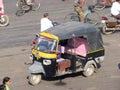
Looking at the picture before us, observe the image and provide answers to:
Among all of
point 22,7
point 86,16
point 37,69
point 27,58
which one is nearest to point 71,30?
point 37,69

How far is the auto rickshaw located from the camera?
17.9m

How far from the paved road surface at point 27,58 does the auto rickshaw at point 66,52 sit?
0.44 m

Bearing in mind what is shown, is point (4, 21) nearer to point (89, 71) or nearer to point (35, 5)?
point (35, 5)

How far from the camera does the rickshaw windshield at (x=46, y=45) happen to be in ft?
59.2

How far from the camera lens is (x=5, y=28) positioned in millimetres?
28156

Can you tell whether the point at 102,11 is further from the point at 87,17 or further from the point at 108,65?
the point at 108,65

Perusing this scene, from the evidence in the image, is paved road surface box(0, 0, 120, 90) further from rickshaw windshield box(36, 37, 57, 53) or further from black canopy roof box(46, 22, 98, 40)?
black canopy roof box(46, 22, 98, 40)

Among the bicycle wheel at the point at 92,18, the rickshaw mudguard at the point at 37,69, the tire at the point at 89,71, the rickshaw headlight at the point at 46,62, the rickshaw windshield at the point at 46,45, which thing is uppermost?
the rickshaw windshield at the point at 46,45

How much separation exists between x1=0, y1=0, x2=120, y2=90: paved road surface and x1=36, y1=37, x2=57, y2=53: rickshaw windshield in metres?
1.38

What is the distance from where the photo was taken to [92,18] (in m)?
28.1

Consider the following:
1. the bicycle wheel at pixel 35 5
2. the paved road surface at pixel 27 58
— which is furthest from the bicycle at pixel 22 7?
the bicycle wheel at pixel 35 5

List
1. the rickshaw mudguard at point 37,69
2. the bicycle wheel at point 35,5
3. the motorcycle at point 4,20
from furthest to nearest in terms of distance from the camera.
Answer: the bicycle wheel at point 35,5 < the motorcycle at point 4,20 < the rickshaw mudguard at point 37,69

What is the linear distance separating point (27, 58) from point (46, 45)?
12.0 feet

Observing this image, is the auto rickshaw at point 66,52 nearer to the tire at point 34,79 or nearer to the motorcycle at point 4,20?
the tire at point 34,79
